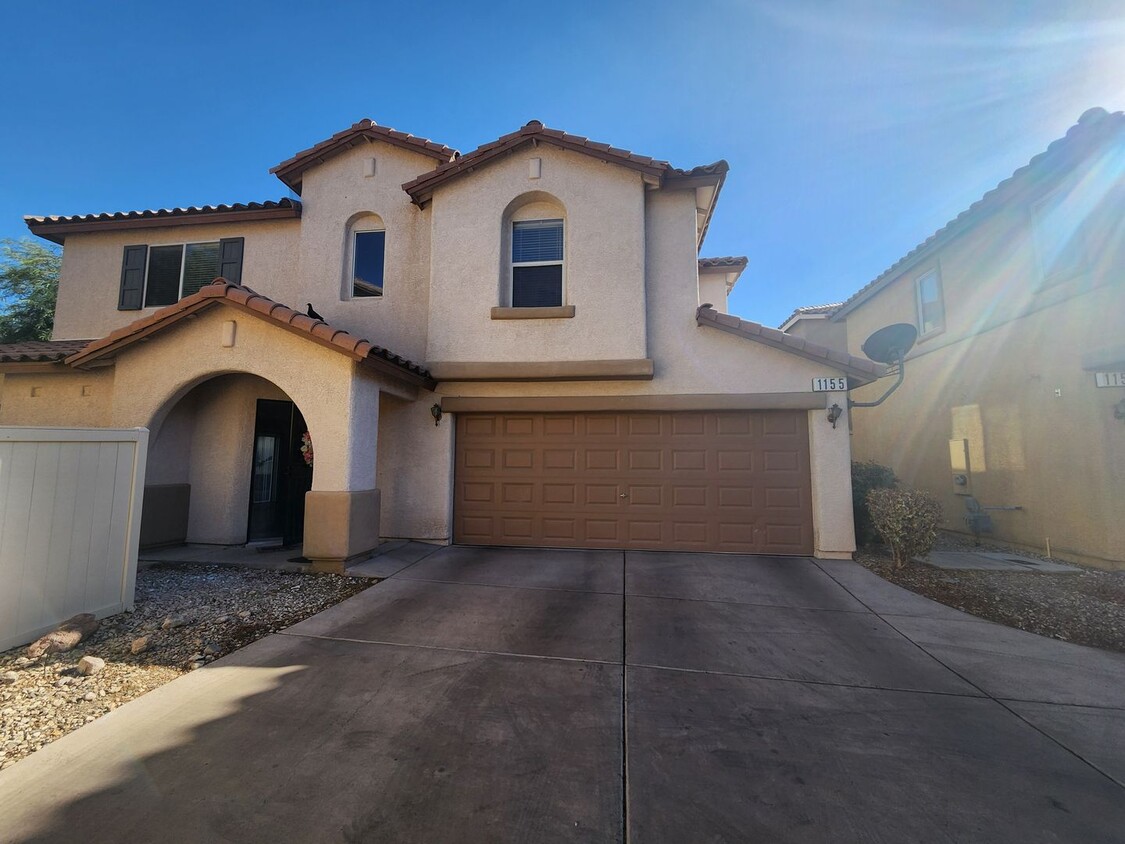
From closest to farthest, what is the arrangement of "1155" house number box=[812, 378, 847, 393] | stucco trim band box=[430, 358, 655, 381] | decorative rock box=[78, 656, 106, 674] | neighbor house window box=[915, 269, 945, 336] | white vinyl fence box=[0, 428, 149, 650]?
decorative rock box=[78, 656, 106, 674], white vinyl fence box=[0, 428, 149, 650], "1155" house number box=[812, 378, 847, 393], stucco trim band box=[430, 358, 655, 381], neighbor house window box=[915, 269, 945, 336]

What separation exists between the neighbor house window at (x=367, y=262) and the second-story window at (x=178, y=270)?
3.05m

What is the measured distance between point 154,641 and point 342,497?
2.43 meters

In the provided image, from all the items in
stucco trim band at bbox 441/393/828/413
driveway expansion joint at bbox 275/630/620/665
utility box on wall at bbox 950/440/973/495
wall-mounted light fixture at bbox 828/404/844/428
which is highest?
stucco trim band at bbox 441/393/828/413

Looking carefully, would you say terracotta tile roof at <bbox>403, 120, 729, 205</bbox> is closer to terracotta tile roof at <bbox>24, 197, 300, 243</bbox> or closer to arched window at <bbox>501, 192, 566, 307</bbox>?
arched window at <bbox>501, 192, 566, 307</bbox>

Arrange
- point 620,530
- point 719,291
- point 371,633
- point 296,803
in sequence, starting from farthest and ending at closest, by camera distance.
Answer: point 719,291 < point 620,530 < point 371,633 < point 296,803

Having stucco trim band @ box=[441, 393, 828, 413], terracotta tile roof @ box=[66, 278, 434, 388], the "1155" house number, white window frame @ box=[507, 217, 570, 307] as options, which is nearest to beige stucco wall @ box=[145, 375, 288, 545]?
terracotta tile roof @ box=[66, 278, 434, 388]

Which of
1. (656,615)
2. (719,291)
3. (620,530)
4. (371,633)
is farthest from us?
(719,291)

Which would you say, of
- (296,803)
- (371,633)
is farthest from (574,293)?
(296,803)

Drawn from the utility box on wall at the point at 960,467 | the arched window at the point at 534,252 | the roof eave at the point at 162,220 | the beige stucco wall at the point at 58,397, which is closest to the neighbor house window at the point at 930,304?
the utility box on wall at the point at 960,467

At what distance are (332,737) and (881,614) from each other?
5.47 metres

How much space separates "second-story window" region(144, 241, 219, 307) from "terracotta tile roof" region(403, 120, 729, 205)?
4.80 m

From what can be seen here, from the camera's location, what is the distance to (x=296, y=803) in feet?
7.32

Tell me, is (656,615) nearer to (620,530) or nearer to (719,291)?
(620,530)

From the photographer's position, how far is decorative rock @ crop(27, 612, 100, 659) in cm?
363
